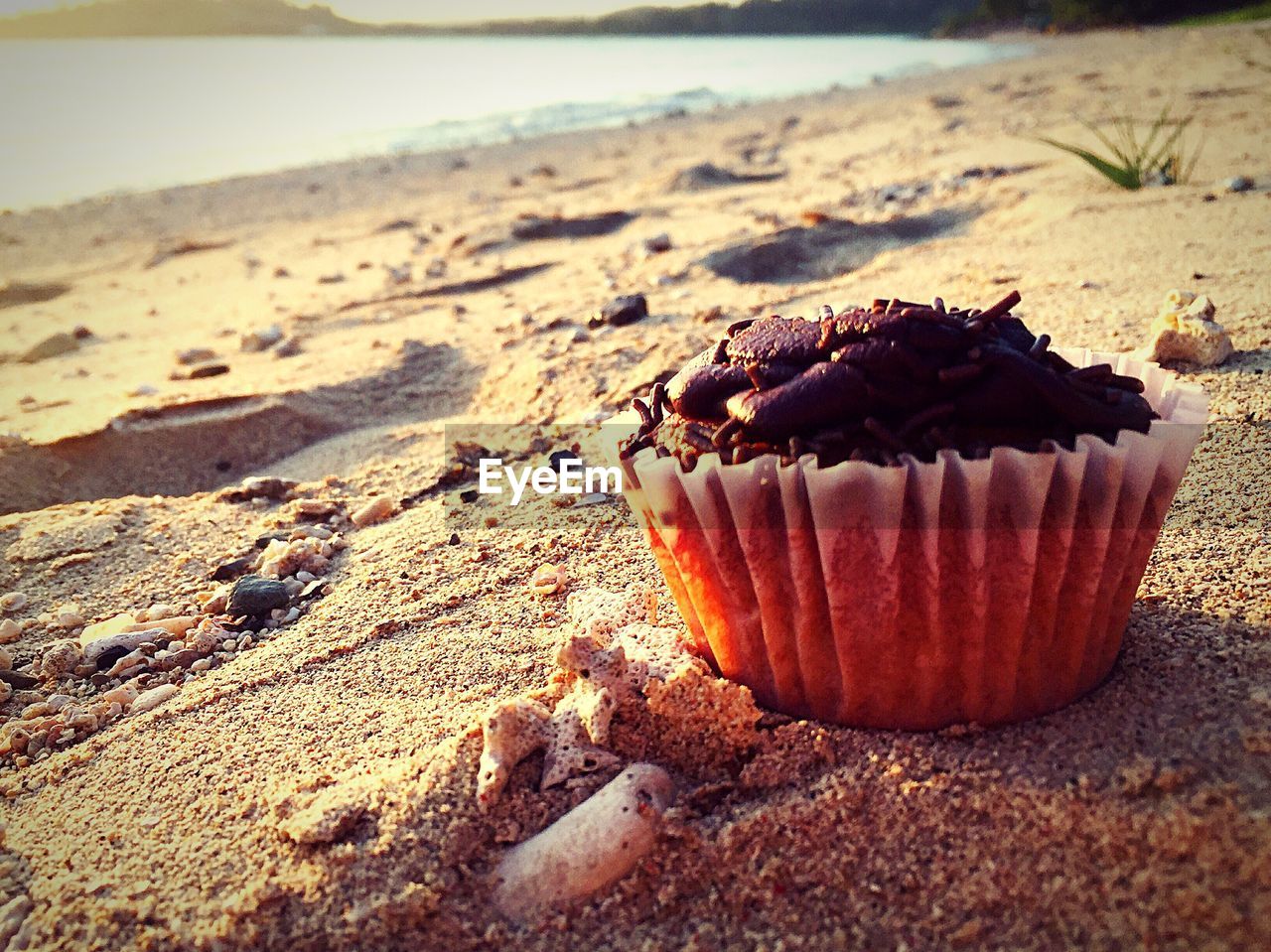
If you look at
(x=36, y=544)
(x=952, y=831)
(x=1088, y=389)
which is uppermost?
(x=1088, y=389)

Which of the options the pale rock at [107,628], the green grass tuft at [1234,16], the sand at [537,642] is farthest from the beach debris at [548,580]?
the green grass tuft at [1234,16]

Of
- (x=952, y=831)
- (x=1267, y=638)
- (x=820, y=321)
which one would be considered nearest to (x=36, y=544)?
(x=820, y=321)

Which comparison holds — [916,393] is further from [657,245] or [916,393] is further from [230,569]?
[657,245]

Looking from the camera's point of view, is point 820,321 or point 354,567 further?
point 354,567

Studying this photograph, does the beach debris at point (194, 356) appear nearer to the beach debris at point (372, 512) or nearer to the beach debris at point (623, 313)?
the beach debris at point (623, 313)

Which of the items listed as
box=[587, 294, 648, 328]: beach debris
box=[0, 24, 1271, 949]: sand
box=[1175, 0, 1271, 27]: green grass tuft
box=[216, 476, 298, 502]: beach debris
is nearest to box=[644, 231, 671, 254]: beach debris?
box=[0, 24, 1271, 949]: sand

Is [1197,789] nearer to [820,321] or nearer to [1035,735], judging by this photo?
[1035,735]
